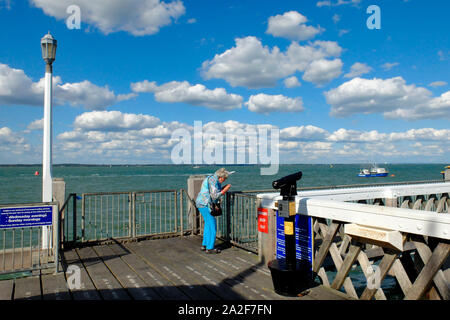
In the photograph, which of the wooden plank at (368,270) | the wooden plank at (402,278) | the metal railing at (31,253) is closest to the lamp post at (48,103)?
the metal railing at (31,253)

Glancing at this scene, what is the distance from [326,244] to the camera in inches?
175

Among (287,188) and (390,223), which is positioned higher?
(287,188)

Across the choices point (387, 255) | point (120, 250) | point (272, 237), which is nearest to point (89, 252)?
point (120, 250)

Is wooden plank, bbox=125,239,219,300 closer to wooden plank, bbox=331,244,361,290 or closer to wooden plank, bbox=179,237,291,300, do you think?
wooden plank, bbox=179,237,291,300

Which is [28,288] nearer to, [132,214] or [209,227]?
[209,227]

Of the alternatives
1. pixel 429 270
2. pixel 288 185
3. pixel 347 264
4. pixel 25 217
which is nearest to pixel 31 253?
pixel 25 217

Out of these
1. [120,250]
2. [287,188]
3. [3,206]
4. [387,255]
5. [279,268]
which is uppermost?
[287,188]

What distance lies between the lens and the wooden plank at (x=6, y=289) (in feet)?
14.4

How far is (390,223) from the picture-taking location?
11.7 feet

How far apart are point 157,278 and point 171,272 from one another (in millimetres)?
344

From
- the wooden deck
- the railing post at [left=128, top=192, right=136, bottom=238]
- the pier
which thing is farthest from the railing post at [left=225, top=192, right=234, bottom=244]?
the railing post at [left=128, top=192, right=136, bottom=238]

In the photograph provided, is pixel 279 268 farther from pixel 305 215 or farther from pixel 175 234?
pixel 175 234

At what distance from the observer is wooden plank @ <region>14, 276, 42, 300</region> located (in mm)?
4441
